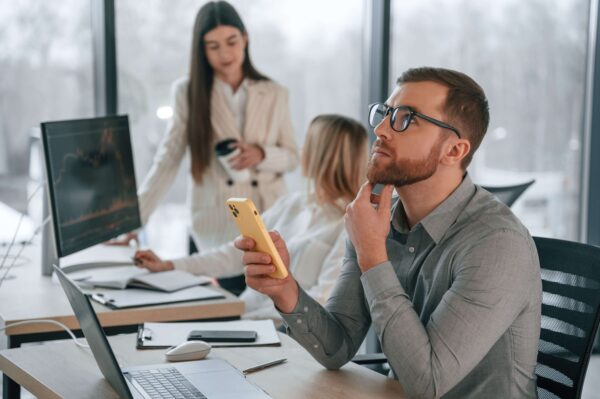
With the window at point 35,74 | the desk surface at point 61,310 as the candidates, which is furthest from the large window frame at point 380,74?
the desk surface at point 61,310

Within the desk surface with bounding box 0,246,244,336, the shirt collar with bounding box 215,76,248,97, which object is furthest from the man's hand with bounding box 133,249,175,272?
the shirt collar with bounding box 215,76,248,97

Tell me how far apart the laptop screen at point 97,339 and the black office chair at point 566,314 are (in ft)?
2.99

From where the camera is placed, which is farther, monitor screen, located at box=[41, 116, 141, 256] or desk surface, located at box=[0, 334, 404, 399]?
monitor screen, located at box=[41, 116, 141, 256]

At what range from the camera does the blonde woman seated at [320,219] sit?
2912 mm

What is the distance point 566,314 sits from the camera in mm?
1918

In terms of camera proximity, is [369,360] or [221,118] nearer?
[369,360]

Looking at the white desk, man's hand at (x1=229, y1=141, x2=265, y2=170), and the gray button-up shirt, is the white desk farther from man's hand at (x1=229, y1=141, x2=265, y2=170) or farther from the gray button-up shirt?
man's hand at (x1=229, y1=141, x2=265, y2=170)

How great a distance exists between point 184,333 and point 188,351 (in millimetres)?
207

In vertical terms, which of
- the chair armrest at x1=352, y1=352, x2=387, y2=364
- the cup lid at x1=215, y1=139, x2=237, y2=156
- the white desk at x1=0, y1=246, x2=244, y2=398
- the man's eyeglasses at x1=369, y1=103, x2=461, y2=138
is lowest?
the chair armrest at x1=352, y1=352, x2=387, y2=364

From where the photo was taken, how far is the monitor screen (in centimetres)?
249

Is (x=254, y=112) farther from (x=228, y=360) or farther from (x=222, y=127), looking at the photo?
(x=228, y=360)

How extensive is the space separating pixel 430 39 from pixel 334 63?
506mm

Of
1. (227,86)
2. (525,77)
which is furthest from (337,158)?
(525,77)

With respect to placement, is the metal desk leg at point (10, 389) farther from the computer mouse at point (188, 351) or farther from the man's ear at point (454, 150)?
the man's ear at point (454, 150)
